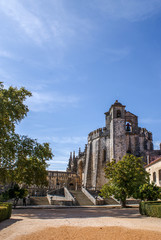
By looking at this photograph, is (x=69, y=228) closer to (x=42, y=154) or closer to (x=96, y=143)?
(x=42, y=154)

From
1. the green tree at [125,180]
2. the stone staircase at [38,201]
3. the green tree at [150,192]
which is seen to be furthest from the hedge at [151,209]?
the stone staircase at [38,201]

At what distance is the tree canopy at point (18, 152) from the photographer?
60.0 ft

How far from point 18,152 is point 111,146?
1083 inches

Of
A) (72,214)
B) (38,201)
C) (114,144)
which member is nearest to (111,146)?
Result: (114,144)

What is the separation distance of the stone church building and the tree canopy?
2361cm

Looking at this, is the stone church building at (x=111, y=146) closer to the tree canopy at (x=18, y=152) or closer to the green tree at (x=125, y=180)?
the green tree at (x=125, y=180)

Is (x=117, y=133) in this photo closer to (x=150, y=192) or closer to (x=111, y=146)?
(x=111, y=146)

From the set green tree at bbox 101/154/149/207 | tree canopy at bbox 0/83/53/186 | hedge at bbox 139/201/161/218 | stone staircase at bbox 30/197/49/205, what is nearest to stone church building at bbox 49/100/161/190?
stone staircase at bbox 30/197/49/205

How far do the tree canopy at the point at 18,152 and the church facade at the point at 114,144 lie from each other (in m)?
24.3

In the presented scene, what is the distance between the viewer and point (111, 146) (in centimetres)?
4378

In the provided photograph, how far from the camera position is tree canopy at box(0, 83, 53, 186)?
18277mm

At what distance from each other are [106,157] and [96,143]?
460 cm

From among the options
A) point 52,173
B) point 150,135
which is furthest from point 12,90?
point 150,135

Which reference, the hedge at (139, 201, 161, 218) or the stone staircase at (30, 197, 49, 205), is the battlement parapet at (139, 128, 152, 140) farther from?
the hedge at (139, 201, 161, 218)
